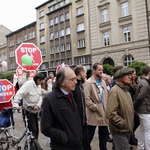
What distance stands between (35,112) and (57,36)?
33.8 metres

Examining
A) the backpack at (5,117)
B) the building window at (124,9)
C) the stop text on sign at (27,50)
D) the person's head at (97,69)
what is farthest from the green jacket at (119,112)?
the building window at (124,9)

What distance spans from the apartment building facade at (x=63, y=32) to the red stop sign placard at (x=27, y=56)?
22754mm

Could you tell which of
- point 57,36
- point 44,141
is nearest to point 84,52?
point 57,36

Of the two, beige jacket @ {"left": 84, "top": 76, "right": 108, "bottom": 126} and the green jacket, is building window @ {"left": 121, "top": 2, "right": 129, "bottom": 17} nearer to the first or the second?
beige jacket @ {"left": 84, "top": 76, "right": 108, "bottom": 126}

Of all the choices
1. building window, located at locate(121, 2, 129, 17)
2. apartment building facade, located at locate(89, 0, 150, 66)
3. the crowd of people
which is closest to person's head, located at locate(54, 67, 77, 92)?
the crowd of people

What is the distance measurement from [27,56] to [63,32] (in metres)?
29.0

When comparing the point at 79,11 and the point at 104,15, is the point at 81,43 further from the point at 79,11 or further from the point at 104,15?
the point at 104,15

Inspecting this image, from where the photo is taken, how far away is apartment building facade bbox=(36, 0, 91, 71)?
32.8 m

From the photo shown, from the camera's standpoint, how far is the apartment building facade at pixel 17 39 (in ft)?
151

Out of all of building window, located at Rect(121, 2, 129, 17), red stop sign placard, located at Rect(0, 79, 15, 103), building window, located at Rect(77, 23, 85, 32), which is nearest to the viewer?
red stop sign placard, located at Rect(0, 79, 15, 103)

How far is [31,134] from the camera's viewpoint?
→ 16.1ft

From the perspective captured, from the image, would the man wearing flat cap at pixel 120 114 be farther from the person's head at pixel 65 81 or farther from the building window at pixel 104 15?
the building window at pixel 104 15

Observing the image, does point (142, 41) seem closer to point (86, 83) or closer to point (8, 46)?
point (86, 83)

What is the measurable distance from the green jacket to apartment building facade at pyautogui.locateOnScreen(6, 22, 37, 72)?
1655 inches
